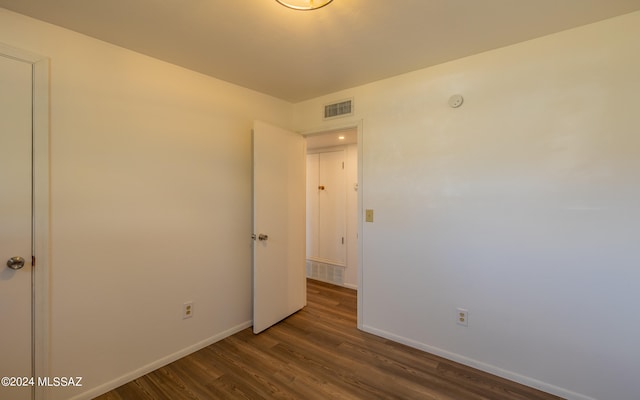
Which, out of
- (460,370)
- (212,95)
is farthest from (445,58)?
(460,370)

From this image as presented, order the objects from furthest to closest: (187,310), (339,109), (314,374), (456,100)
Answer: (339,109) < (187,310) < (456,100) < (314,374)

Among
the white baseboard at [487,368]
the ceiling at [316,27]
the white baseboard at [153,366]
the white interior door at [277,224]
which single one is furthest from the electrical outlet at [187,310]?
the ceiling at [316,27]

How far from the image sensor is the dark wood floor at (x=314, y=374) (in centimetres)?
185

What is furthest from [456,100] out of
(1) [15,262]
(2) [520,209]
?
(1) [15,262]

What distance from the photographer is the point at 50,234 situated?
1.66m

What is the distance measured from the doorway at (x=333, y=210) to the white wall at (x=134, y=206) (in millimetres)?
1802

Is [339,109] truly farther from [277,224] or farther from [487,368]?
[487,368]

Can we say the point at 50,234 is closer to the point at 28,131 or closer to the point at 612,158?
the point at 28,131

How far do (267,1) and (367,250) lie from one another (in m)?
A: 2.14

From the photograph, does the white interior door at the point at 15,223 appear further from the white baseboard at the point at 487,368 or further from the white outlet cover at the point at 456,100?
the white outlet cover at the point at 456,100

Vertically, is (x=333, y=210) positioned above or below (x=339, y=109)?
below

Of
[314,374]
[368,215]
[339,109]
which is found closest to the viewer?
[314,374]

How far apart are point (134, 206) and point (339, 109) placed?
2.06 meters

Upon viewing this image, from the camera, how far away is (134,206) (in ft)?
6.57
